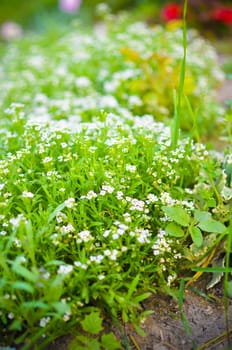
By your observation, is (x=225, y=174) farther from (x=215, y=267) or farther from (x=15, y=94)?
(x=15, y=94)

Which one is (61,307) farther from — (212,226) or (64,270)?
(212,226)

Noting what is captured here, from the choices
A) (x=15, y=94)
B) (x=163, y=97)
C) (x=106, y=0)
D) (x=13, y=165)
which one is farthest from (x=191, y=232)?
(x=106, y=0)

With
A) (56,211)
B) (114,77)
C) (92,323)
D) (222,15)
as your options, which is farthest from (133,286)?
(222,15)

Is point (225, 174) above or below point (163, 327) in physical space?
above

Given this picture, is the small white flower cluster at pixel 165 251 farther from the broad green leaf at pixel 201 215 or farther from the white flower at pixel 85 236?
the white flower at pixel 85 236

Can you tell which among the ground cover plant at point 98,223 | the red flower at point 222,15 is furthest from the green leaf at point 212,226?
the red flower at point 222,15

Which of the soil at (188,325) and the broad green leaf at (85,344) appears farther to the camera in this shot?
the soil at (188,325)
